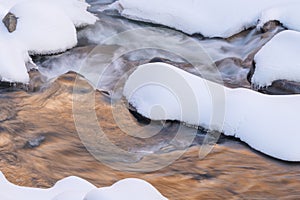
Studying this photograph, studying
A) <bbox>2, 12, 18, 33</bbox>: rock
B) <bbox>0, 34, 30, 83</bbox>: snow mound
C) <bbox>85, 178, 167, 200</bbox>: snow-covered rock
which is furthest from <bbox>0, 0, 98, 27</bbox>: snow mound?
<bbox>85, 178, 167, 200</bbox>: snow-covered rock

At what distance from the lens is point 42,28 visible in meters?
5.65

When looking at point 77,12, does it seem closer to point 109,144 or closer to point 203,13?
point 203,13

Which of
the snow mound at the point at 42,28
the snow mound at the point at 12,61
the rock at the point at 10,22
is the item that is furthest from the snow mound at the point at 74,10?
the snow mound at the point at 12,61

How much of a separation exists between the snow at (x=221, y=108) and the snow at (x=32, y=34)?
1.18 metres

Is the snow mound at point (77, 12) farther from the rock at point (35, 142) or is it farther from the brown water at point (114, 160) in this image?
the rock at point (35, 142)

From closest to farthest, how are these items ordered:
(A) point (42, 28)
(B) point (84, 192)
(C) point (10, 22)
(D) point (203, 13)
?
1. (B) point (84, 192)
2. (C) point (10, 22)
3. (A) point (42, 28)
4. (D) point (203, 13)

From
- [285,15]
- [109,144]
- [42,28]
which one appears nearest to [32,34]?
[42,28]

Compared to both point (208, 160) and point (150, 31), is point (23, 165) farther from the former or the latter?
point (150, 31)

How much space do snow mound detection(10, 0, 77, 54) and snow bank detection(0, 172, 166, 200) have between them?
256 cm

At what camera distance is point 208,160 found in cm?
401

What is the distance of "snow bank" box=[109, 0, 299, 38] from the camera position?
626cm

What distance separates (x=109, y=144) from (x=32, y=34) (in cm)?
197

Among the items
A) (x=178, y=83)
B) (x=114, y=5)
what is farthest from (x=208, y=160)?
(x=114, y=5)

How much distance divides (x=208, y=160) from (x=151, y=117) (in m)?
0.75
